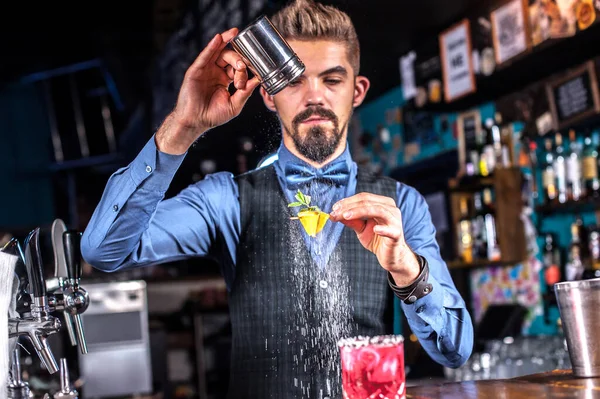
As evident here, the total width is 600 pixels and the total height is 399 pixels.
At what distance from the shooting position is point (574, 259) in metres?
4.15

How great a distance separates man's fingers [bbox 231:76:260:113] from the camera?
1.55m

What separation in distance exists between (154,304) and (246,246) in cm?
522

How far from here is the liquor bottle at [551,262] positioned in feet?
14.3

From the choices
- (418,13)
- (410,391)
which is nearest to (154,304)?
(418,13)

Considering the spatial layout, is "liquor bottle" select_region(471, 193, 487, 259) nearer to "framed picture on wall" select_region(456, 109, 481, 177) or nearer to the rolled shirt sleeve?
"framed picture on wall" select_region(456, 109, 481, 177)

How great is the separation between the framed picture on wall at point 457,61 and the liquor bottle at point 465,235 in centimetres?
73

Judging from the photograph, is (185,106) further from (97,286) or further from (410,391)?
(97,286)

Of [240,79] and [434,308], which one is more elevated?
[240,79]

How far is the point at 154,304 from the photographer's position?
6.80 metres

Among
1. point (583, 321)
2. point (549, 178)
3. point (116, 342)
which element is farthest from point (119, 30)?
point (583, 321)

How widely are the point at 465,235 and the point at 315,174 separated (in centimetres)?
318

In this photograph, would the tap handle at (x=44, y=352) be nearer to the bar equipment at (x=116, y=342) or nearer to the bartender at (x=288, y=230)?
the bartender at (x=288, y=230)

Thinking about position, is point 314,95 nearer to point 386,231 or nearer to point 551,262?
point 386,231

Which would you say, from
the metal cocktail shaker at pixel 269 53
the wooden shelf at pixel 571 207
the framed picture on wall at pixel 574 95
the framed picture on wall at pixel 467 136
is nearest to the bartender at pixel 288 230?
the metal cocktail shaker at pixel 269 53
